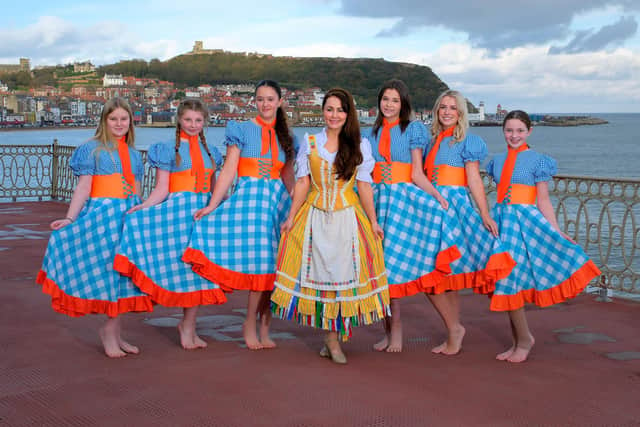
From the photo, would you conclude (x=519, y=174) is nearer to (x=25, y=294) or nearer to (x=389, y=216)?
(x=389, y=216)

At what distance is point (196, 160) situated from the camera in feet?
13.3

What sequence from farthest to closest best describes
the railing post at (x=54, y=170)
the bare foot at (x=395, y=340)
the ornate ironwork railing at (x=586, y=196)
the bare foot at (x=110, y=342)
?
the railing post at (x=54, y=170) → the ornate ironwork railing at (x=586, y=196) → the bare foot at (x=395, y=340) → the bare foot at (x=110, y=342)

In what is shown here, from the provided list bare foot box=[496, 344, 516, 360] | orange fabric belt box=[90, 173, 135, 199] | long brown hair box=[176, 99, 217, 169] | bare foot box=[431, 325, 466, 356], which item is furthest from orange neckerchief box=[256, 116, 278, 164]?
bare foot box=[496, 344, 516, 360]

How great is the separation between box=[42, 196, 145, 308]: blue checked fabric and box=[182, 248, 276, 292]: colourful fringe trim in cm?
42

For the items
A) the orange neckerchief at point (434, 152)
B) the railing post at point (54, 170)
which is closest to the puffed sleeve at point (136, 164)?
the orange neckerchief at point (434, 152)

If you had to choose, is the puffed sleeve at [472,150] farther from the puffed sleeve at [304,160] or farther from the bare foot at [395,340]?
the bare foot at [395,340]

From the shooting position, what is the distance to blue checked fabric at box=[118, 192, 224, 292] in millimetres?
3805

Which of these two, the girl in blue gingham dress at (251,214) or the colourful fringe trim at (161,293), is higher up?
the girl in blue gingham dress at (251,214)

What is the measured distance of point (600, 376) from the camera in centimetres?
358

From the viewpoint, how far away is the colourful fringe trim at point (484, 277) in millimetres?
3721

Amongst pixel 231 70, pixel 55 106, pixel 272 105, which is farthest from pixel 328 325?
pixel 55 106

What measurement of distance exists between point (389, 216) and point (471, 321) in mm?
1473

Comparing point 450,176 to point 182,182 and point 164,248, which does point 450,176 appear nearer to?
point 182,182

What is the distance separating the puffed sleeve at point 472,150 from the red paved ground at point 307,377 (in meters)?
1.14
